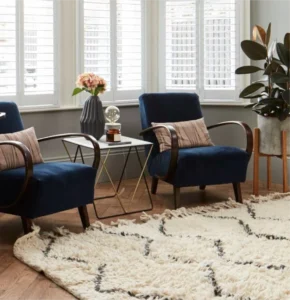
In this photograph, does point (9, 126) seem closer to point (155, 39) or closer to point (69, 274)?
point (69, 274)

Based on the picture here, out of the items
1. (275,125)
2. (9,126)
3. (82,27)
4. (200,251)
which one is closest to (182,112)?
(275,125)

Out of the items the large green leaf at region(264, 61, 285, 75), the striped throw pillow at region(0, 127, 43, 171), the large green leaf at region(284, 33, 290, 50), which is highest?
the large green leaf at region(284, 33, 290, 50)

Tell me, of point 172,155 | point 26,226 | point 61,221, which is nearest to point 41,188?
point 26,226

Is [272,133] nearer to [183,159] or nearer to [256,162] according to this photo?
[256,162]

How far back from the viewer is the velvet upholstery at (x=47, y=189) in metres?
3.77

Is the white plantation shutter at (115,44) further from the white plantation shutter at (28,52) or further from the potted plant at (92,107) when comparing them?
the potted plant at (92,107)

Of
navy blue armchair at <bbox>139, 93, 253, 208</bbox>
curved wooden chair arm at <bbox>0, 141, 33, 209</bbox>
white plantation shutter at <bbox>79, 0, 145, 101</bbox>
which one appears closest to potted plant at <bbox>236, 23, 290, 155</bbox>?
navy blue armchair at <bbox>139, 93, 253, 208</bbox>

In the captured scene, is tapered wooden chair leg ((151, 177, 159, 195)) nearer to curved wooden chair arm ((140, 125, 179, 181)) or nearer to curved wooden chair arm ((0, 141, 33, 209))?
curved wooden chair arm ((140, 125, 179, 181))

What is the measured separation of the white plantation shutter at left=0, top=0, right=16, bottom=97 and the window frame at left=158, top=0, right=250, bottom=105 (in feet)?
5.00

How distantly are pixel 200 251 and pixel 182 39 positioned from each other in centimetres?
289

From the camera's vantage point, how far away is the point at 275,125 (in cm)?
509

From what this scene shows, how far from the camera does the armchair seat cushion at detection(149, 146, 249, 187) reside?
461 cm

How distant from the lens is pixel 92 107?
16.5ft

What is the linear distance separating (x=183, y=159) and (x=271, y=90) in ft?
3.56
